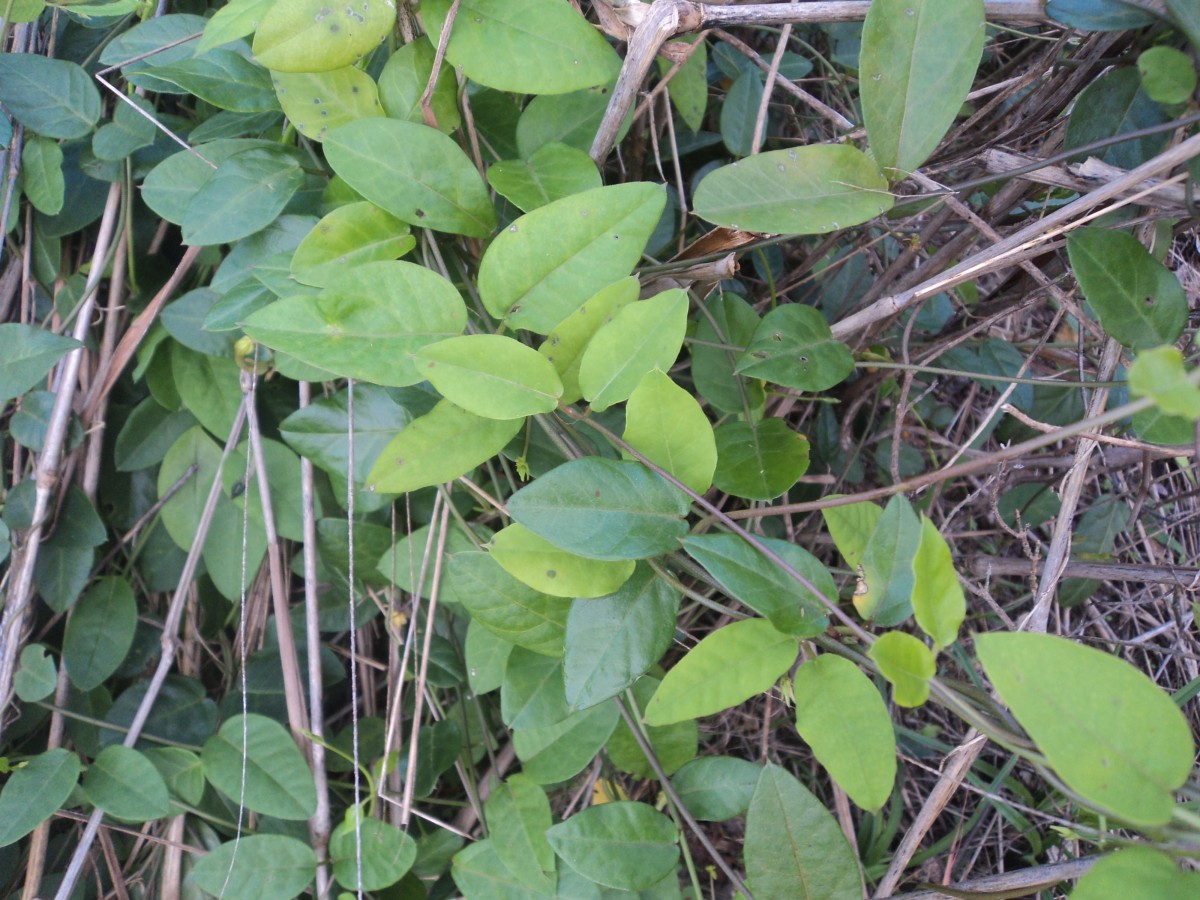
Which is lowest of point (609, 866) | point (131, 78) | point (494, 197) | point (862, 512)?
point (609, 866)

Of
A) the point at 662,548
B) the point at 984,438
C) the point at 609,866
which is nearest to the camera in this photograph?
the point at 662,548

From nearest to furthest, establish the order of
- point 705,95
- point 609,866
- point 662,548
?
point 662,548, point 609,866, point 705,95

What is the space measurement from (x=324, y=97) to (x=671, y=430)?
1.48 ft

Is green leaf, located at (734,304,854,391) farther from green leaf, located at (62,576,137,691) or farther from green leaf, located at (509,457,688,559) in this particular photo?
green leaf, located at (62,576,137,691)

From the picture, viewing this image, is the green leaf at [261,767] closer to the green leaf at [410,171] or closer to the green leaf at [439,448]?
the green leaf at [439,448]

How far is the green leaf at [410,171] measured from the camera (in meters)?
0.66

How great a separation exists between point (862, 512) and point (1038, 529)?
0.64 meters

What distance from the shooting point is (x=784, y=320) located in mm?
750

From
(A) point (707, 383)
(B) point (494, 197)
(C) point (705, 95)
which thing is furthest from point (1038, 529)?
(B) point (494, 197)

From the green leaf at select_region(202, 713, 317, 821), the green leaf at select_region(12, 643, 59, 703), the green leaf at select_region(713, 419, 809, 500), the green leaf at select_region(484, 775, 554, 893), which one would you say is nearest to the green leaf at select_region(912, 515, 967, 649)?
the green leaf at select_region(713, 419, 809, 500)

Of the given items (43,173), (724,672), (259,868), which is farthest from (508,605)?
(43,173)

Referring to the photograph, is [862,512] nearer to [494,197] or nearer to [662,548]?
[662,548]

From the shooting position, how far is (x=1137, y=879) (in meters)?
0.43

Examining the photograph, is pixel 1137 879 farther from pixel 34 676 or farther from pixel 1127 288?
pixel 34 676
